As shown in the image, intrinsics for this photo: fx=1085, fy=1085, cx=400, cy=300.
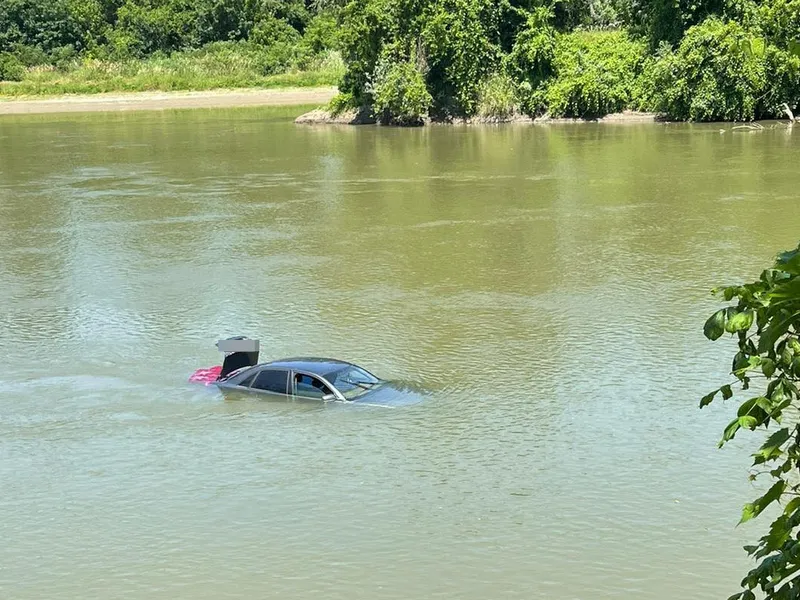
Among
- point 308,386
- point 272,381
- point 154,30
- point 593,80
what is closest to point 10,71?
point 154,30

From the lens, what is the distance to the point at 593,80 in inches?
2264

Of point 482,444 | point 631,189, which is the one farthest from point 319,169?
point 482,444

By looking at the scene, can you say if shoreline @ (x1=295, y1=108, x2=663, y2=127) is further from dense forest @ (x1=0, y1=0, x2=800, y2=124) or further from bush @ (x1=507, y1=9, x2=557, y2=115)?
bush @ (x1=507, y1=9, x2=557, y2=115)

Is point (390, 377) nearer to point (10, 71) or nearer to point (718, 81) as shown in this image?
point (718, 81)

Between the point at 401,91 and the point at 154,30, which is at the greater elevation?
the point at 154,30

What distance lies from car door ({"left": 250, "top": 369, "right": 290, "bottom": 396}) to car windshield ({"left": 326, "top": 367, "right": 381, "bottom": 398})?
28.4 inches

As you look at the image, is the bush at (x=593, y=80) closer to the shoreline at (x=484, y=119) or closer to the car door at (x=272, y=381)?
the shoreline at (x=484, y=119)

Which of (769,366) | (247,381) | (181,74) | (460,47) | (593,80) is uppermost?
(181,74)

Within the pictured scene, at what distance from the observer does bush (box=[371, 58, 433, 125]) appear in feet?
192

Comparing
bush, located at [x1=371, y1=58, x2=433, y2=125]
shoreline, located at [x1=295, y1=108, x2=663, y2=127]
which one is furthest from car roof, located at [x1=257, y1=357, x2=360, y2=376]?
shoreline, located at [x1=295, y1=108, x2=663, y2=127]

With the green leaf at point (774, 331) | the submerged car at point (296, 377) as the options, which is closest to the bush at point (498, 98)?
the submerged car at point (296, 377)

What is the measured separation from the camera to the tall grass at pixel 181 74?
83875 mm

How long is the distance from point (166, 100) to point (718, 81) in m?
43.7

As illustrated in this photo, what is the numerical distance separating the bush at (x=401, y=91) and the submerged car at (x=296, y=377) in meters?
42.9
